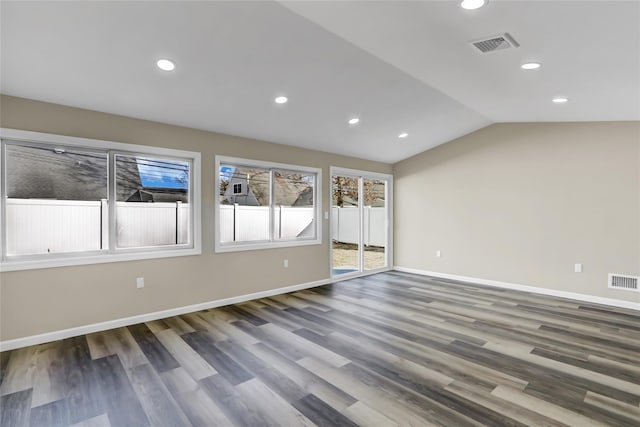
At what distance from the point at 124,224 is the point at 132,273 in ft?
1.93

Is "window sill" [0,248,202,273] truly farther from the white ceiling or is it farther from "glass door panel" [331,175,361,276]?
"glass door panel" [331,175,361,276]

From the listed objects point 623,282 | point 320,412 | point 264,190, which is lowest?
point 320,412

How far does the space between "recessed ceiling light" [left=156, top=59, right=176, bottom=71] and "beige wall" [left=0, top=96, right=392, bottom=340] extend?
1.12m

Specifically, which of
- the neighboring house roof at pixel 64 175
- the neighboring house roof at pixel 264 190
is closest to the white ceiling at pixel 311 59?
the neighboring house roof at pixel 64 175

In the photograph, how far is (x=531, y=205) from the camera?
5.38 meters

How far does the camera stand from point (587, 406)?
2230 mm

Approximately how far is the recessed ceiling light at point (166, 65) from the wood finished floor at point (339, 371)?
2.65 metres

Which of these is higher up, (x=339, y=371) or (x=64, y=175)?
(x=64, y=175)

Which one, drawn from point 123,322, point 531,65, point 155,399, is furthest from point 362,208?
point 155,399

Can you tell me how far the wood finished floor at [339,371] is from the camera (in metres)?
2.14

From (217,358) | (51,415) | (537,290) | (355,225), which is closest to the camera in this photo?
(51,415)

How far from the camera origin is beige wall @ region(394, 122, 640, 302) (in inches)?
183

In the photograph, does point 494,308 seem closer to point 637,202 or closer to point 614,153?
point 637,202

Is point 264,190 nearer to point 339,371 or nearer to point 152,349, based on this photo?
point 152,349
